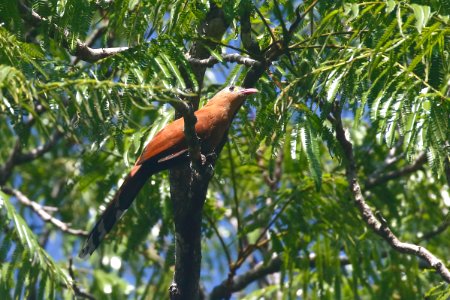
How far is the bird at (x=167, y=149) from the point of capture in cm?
546

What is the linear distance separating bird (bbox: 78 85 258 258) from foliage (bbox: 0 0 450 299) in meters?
0.12

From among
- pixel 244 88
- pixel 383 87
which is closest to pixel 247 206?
pixel 244 88

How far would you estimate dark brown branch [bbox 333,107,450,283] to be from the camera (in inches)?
193

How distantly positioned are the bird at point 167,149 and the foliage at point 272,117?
0.12 meters

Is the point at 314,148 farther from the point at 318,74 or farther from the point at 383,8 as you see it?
the point at 383,8

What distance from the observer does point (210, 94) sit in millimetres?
6141

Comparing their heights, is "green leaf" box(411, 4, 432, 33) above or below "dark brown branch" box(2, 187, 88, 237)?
below

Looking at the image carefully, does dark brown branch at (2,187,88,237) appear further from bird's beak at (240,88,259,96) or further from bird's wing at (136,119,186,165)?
bird's beak at (240,88,259,96)

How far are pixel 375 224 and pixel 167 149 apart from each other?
132cm

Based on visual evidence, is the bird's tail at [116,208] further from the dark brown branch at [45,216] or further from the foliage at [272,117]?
the dark brown branch at [45,216]

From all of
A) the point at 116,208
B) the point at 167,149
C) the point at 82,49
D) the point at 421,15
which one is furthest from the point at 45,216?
the point at 421,15

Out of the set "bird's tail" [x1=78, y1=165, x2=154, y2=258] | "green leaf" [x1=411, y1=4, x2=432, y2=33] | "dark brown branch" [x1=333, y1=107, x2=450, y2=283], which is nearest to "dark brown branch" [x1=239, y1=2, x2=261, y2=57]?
"dark brown branch" [x1=333, y1=107, x2=450, y2=283]

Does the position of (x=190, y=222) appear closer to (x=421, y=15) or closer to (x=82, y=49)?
(x=82, y=49)

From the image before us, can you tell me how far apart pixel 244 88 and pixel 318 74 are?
617 millimetres
